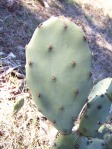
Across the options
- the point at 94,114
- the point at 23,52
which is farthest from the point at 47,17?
the point at 94,114

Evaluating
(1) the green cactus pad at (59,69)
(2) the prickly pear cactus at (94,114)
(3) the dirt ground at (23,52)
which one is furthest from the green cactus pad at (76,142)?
(3) the dirt ground at (23,52)

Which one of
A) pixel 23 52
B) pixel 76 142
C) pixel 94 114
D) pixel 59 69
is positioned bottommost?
pixel 23 52

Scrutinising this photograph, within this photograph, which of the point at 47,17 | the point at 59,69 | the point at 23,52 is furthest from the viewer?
the point at 47,17

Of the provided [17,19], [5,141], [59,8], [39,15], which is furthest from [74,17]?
[5,141]

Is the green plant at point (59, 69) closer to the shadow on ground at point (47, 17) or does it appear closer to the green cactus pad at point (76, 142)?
the green cactus pad at point (76, 142)

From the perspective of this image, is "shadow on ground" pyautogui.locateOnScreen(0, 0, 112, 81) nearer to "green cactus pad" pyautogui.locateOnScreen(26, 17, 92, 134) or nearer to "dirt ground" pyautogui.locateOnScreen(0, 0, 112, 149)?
"dirt ground" pyautogui.locateOnScreen(0, 0, 112, 149)

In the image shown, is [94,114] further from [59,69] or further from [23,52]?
[23,52]

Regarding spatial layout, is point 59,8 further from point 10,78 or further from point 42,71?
point 42,71

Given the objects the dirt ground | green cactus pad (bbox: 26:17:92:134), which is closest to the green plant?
green cactus pad (bbox: 26:17:92:134)
